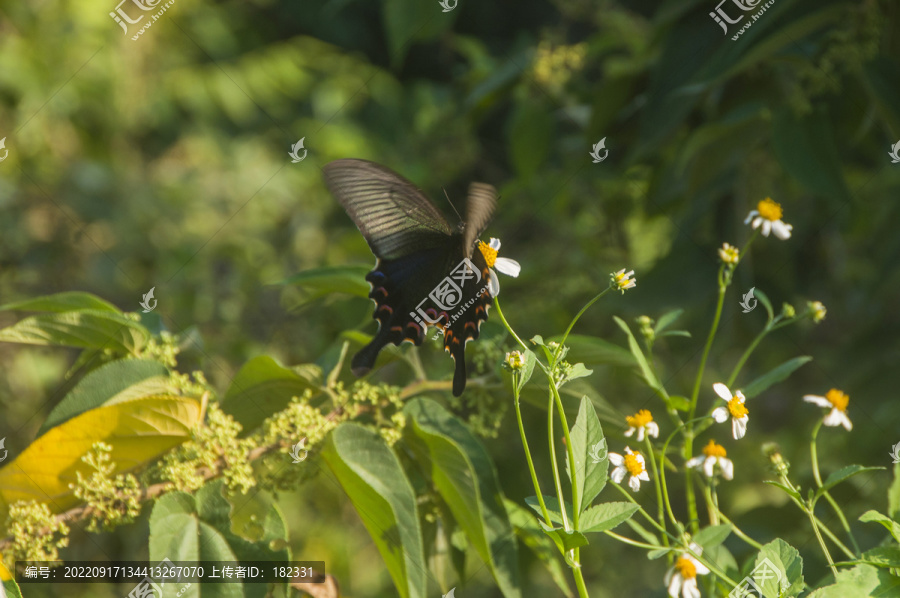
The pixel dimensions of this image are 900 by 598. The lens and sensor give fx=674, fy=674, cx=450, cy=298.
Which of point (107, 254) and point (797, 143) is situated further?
point (107, 254)

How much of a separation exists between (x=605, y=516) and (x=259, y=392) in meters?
0.32

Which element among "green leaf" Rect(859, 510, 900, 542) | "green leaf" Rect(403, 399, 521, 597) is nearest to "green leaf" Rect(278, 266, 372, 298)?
"green leaf" Rect(403, 399, 521, 597)

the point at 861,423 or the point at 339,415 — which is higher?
the point at 339,415

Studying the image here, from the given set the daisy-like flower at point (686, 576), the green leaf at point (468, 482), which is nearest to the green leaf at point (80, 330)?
the green leaf at point (468, 482)

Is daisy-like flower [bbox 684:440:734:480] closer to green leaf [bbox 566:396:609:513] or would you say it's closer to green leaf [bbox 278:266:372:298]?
green leaf [bbox 566:396:609:513]

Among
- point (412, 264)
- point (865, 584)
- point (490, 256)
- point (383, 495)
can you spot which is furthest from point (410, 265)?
point (865, 584)

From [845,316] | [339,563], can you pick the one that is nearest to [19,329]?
[339,563]

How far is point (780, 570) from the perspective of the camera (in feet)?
1.38

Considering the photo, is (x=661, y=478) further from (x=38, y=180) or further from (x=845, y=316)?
(x=38, y=180)

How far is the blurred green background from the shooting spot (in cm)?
87

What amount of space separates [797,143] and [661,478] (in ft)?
1.75

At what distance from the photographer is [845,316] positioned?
57.4 inches

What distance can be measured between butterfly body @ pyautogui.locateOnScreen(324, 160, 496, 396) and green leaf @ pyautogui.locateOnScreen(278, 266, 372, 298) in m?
0.03

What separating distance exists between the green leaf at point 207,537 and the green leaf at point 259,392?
77mm
